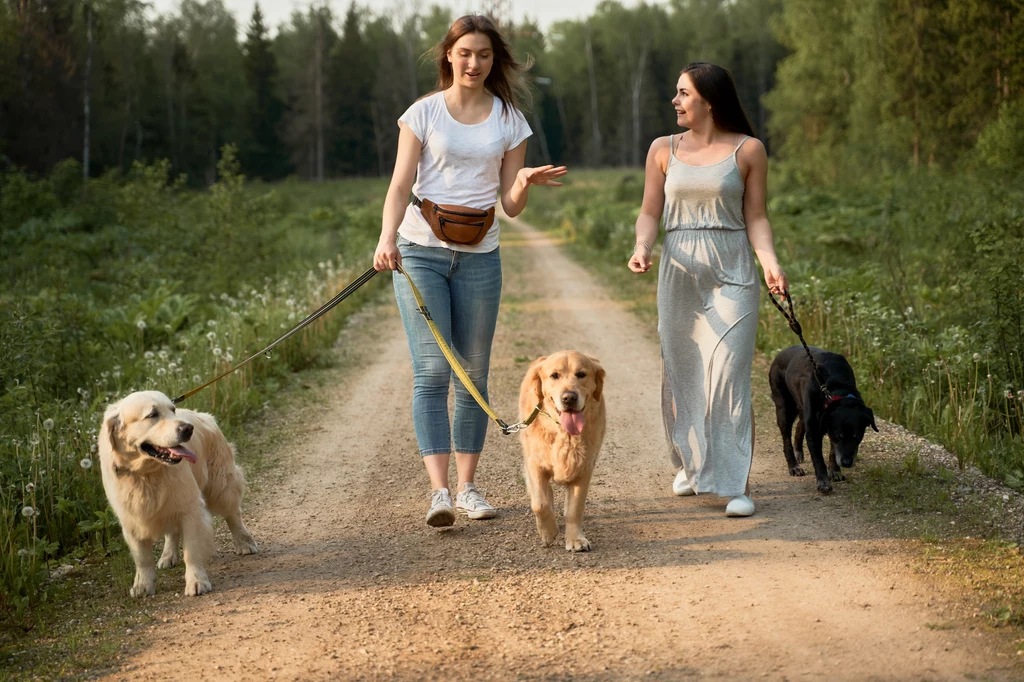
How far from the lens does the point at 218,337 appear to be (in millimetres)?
9500

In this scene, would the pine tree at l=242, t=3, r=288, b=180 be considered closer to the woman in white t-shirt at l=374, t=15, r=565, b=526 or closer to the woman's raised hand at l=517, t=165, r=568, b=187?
the woman in white t-shirt at l=374, t=15, r=565, b=526

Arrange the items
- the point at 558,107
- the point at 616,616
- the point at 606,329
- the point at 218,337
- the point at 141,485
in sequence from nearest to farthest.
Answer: the point at 616,616 < the point at 141,485 < the point at 218,337 < the point at 606,329 < the point at 558,107

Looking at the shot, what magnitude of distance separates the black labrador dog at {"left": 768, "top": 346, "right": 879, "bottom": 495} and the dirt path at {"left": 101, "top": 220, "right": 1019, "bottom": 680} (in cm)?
19

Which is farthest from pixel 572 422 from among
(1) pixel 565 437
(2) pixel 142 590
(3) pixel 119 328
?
(3) pixel 119 328

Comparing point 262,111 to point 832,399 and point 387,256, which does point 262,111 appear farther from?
point 832,399

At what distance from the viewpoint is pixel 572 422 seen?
14.5ft

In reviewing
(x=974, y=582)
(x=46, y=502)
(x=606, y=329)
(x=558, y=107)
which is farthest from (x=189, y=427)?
(x=558, y=107)

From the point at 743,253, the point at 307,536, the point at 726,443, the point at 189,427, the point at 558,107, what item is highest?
the point at 558,107

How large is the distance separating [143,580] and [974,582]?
3742 mm

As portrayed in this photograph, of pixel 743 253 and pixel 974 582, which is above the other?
pixel 743 253

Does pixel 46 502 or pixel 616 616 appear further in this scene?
pixel 46 502

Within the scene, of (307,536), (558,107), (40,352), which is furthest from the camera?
(558,107)

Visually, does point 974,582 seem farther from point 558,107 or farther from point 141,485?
point 558,107

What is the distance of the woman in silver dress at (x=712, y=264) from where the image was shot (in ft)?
16.5
